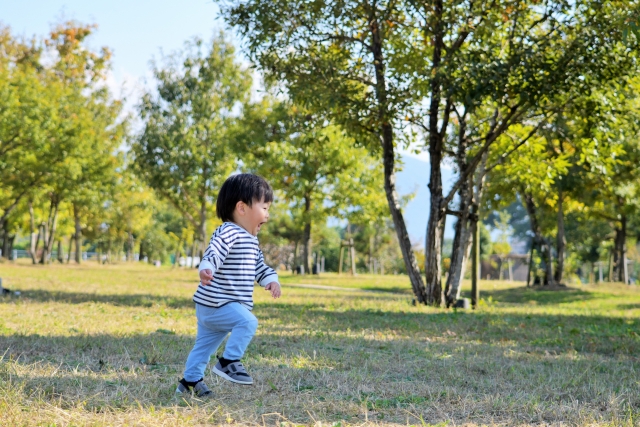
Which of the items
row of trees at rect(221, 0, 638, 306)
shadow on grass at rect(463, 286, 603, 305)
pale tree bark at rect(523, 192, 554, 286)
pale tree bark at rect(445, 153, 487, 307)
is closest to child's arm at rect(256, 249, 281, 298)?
row of trees at rect(221, 0, 638, 306)

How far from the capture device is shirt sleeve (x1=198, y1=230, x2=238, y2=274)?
4.62 metres

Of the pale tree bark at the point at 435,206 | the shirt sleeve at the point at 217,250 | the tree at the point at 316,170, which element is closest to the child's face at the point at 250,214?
the shirt sleeve at the point at 217,250

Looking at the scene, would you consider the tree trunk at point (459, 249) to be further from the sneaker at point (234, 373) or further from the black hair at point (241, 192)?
the sneaker at point (234, 373)

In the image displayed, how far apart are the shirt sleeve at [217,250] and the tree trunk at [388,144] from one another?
31.4ft

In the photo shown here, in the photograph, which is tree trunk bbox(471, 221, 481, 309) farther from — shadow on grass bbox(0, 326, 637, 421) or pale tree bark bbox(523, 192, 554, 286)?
pale tree bark bbox(523, 192, 554, 286)

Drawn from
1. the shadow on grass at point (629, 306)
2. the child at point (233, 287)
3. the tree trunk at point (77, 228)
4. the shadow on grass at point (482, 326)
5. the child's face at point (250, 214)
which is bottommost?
the shadow on grass at point (482, 326)

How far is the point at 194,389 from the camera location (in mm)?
5098

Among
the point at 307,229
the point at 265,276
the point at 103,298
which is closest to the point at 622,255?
the point at 307,229

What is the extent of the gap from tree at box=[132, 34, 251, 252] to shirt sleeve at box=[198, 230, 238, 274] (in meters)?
30.9

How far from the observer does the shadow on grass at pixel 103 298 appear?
13.4m

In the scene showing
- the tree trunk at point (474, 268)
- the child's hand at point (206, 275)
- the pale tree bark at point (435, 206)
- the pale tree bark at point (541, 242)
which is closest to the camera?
the child's hand at point (206, 275)

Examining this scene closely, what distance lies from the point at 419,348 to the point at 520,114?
7.14 meters

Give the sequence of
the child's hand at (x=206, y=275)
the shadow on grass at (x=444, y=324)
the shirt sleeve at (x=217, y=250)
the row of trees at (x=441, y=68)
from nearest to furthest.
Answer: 1. the child's hand at (x=206, y=275)
2. the shirt sleeve at (x=217, y=250)
3. the shadow on grass at (x=444, y=324)
4. the row of trees at (x=441, y=68)

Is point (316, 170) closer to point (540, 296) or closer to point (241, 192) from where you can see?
point (540, 296)
